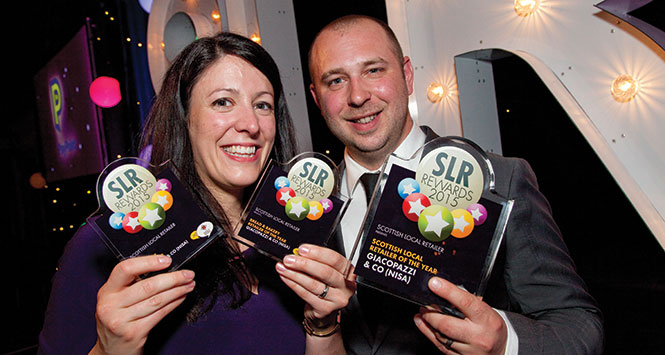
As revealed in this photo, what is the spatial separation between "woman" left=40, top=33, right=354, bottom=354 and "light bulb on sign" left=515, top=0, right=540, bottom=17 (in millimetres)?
1478

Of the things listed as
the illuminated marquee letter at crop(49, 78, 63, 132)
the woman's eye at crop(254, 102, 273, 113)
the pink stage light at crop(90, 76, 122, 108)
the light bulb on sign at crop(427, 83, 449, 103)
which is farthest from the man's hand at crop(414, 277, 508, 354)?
the illuminated marquee letter at crop(49, 78, 63, 132)

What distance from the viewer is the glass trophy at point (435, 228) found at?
1217 millimetres

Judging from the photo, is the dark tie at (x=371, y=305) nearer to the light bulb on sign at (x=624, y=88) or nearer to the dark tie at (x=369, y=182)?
the dark tie at (x=369, y=182)

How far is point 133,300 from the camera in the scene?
1.22 m

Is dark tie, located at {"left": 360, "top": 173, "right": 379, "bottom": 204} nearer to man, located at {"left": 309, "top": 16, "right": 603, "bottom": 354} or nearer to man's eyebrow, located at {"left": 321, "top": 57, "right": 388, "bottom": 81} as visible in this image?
man, located at {"left": 309, "top": 16, "right": 603, "bottom": 354}

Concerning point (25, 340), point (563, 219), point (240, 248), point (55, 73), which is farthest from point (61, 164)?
point (563, 219)

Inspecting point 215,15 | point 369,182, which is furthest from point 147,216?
point 215,15

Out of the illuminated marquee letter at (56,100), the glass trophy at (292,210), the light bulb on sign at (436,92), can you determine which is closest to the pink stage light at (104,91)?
the illuminated marquee letter at (56,100)

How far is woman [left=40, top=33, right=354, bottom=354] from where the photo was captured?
125cm

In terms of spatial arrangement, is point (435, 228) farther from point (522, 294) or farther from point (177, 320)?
point (177, 320)

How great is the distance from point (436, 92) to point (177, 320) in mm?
2257

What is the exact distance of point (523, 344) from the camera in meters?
Result: 1.31

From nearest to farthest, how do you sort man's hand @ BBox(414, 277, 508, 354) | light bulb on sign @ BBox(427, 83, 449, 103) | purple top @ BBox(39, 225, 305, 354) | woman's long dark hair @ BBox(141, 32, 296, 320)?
man's hand @ BBox(414, 277, 508, 354) < purple top @ BBox(39, 225, 305, 354) < woman's long dark hair @ BBox(141, 32, 296, 320) < light bulb on sign @ BBox(427, 83, 449, 103)

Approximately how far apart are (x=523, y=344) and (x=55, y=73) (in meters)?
7.90
